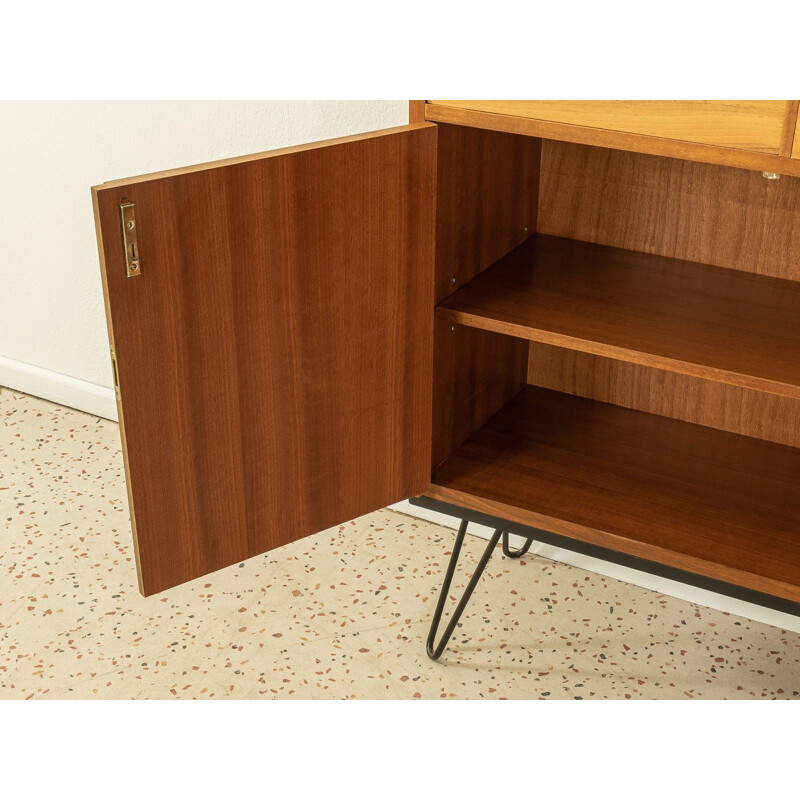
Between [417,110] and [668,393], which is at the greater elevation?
[417,110]

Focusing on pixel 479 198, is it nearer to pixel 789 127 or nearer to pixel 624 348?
pixel 624 348

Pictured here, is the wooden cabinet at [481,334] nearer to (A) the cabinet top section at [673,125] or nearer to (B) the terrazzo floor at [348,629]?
(A) the cabinet top section at [673,125]

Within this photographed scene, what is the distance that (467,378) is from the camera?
1.78 metres

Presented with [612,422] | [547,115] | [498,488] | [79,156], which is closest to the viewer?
[547,115]

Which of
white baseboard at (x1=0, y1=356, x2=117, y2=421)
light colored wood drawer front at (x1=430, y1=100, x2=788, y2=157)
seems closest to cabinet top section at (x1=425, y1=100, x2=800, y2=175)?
light colored wood drawer front at (x1=430, y1=100, x2=788, y2=157)

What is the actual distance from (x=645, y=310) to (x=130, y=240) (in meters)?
0.83

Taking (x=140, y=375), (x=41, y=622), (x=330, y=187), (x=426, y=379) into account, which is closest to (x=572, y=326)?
(x=426, y=379)

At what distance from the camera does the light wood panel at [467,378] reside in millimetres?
1671

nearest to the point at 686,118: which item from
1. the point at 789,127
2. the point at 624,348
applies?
the point at 789,127

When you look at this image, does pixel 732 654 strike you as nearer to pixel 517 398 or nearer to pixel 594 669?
pixel 594 669

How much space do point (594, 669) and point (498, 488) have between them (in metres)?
0.52

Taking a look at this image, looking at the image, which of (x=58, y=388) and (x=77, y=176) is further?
(x=58, y=388)

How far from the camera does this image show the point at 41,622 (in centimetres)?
212

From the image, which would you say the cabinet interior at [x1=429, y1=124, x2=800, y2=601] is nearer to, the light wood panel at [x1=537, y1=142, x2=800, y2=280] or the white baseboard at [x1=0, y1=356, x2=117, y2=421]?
the light wood panel at [x1=537, y1=142, x2=800, y2=280]
